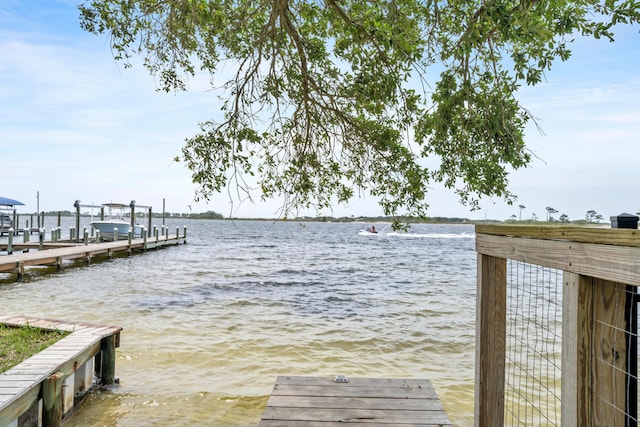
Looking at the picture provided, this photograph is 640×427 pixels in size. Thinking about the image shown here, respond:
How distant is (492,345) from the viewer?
2682 mm

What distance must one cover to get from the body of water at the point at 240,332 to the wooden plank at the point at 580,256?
3248 mm

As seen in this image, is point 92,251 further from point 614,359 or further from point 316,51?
point 614,359

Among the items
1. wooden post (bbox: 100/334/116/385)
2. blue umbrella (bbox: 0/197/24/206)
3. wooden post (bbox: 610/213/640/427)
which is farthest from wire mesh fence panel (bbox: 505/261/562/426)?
blue umbrella (bbox: 0/197/24/206)

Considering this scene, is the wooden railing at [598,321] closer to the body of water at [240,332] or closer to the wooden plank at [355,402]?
the wooden plank at [355,402]

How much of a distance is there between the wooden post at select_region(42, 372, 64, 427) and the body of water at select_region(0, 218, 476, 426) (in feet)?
2.29

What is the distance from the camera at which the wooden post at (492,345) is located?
266 cm

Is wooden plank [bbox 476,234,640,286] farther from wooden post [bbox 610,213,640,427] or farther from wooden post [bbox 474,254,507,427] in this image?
wooden post [bbox 474,254,507,427]

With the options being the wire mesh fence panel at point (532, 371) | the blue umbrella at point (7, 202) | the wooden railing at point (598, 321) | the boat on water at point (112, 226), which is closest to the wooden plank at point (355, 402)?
the wire mesh fence panel at point (532, 371)

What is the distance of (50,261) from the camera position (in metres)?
15.5

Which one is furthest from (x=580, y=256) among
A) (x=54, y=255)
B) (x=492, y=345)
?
(x=54, y=255)

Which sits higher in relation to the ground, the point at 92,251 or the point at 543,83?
the point at 543,83

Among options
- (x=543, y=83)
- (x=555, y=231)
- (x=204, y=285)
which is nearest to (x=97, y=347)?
(x=555, y=231)

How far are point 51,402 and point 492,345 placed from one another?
13.0ft

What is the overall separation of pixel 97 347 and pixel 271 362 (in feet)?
9.36
